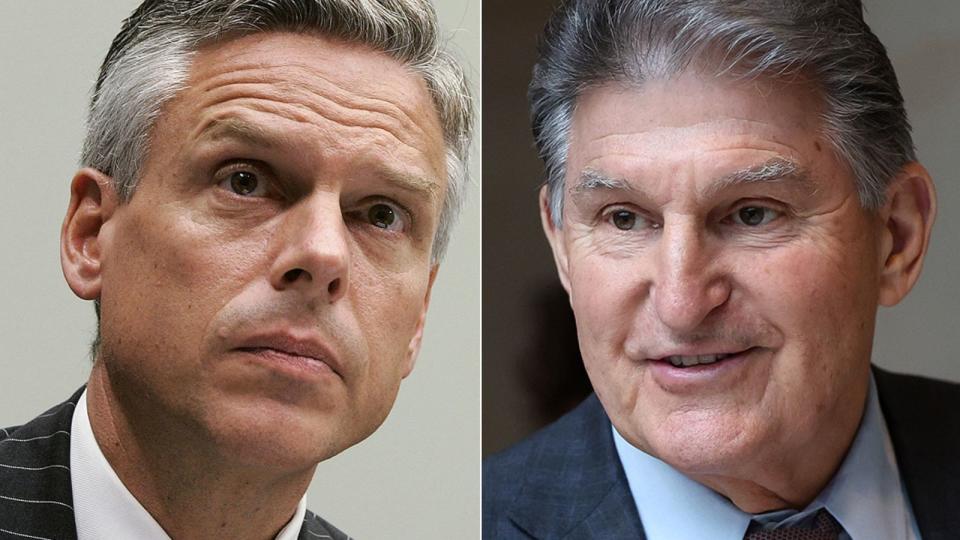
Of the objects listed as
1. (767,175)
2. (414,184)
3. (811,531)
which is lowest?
(811,531)

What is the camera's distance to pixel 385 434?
6.33 ft

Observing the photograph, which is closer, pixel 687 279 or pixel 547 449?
pixel 687 279

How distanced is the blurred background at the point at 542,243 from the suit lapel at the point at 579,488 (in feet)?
0.16

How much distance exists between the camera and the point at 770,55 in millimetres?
1726

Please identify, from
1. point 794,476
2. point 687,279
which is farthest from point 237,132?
point 794,476

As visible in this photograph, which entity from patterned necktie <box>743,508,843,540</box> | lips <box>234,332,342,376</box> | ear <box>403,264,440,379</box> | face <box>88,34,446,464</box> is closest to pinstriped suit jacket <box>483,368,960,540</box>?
patterned necktie <box>743,508,843,540</box>

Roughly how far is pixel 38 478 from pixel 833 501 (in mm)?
1016

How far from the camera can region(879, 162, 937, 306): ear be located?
182 centimetres

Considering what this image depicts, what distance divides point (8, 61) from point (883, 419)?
1255 mm

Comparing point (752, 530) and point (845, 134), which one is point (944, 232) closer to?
point (845, 134)

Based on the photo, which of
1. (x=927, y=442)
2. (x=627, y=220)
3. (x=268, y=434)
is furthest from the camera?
(x=927, y=442)

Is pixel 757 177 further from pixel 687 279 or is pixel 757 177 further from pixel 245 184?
pixel 245 184

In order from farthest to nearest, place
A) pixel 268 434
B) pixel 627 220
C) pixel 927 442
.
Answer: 1. pixel 927 442
2. pixel 627 220
3. pixel 268 434

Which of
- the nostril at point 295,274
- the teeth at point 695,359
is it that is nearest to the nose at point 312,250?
the nostril at point 295,274
